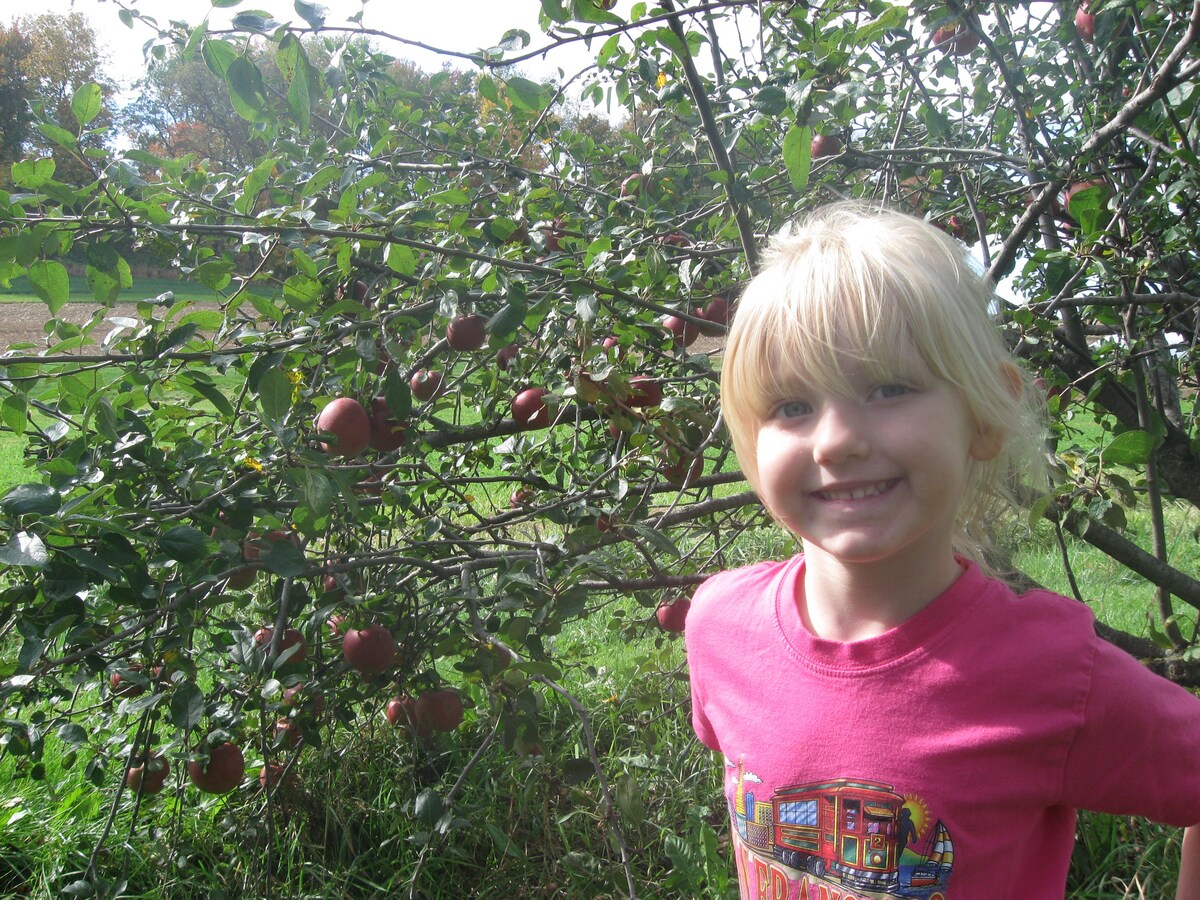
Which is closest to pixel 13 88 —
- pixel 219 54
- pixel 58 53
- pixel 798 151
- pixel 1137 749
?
pixel 58 53

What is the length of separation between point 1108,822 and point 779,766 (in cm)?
138

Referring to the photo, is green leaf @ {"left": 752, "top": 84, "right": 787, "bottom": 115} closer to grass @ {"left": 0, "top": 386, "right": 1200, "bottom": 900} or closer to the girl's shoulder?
the girl's shoulder

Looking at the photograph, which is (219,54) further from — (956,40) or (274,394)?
(956,40)

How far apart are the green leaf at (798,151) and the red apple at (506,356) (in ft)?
2.69

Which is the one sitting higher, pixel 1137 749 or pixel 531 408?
pixel 531 408

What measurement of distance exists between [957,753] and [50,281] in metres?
1.28

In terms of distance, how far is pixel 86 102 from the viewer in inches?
52.3

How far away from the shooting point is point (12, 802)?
220cm

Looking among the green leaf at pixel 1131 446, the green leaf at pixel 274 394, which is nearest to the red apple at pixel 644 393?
the green leaf at pixel 274 394

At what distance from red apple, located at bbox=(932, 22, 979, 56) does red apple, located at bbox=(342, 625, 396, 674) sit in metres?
1.76

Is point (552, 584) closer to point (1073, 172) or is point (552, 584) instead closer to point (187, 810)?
point (1073, 172)

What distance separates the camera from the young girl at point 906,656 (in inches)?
33.1

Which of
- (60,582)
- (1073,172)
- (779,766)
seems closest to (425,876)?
(60,582)

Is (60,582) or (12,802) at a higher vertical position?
(60,582)
